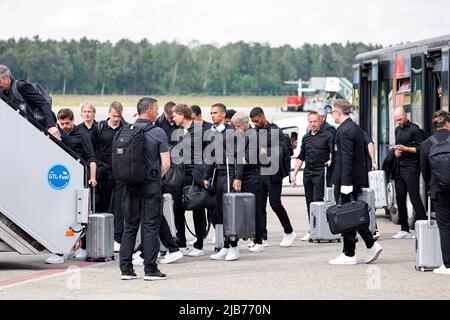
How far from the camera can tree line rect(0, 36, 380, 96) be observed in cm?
17138

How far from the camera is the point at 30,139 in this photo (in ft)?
41.5

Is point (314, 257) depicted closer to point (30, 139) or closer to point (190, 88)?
point (30, 139)

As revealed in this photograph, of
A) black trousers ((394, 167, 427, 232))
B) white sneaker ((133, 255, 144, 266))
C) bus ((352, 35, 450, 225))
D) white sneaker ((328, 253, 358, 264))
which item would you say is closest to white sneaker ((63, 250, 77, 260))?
white sneaker ((133, 255, 144, 266))

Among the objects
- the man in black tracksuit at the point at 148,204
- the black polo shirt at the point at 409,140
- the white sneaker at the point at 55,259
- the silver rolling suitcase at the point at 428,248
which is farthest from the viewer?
the black polo shirt at the point at 409,140

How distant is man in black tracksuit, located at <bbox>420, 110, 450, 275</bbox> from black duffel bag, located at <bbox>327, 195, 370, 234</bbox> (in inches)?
35.7

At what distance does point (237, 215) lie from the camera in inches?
552

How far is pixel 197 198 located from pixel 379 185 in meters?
4.18

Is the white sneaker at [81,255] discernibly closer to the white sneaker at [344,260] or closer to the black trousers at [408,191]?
the white sneaker at [344,260]

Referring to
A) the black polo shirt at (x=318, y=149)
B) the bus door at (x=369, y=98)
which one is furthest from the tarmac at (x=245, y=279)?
the bus door at (x=369, y=98)

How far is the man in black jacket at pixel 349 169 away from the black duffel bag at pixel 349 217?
4.1 inches

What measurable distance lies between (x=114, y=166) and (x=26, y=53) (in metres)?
164

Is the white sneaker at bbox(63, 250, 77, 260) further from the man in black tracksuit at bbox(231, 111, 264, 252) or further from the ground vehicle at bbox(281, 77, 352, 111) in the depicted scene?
the ground vehicle at bbox(281, 77, 352, 111)

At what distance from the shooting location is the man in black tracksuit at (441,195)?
12.4 meters

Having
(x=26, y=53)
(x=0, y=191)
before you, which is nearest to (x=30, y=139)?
(x=0, y=191)
